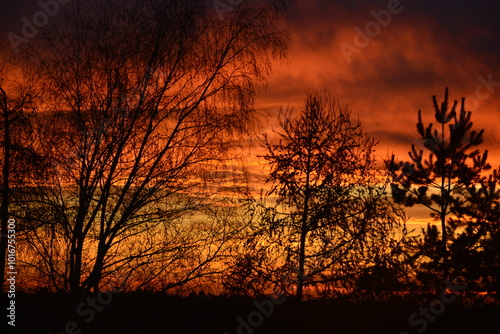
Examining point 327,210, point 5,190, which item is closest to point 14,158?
point 5,190

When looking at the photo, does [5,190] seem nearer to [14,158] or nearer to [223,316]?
[14,158]

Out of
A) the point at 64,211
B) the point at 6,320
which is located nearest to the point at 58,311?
the point at 64,211

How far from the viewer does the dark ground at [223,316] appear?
11.6m

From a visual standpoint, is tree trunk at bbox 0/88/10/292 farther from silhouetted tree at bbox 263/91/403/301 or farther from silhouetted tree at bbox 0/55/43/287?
silhouetted tree at bbox 263/91/403/301

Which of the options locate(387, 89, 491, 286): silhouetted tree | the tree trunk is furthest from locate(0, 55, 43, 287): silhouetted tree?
locate(387, 89, 491, 286): silhouetted tree

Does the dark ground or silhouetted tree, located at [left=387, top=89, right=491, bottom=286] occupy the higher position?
silhouetted tree, located at [left=387, top=89, right=491, bottom=286]

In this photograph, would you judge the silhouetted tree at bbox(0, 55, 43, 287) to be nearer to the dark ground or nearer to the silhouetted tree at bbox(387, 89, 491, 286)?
the dark ground

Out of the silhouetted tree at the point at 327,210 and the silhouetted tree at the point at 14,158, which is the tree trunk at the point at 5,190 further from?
the silhouetted tree at the point at 327,210

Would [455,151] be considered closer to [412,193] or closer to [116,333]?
[412,193]

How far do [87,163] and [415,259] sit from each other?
577 inches

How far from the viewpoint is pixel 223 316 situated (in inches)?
700

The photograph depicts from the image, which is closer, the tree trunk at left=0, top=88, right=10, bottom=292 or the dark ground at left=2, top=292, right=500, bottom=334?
the dark ground at left=2, top=292, right=500, bottom=334

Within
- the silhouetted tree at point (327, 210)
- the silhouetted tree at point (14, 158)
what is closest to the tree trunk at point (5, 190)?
the silhouetted tree at point (14, 158)

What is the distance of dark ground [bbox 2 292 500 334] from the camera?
38.2 ft
